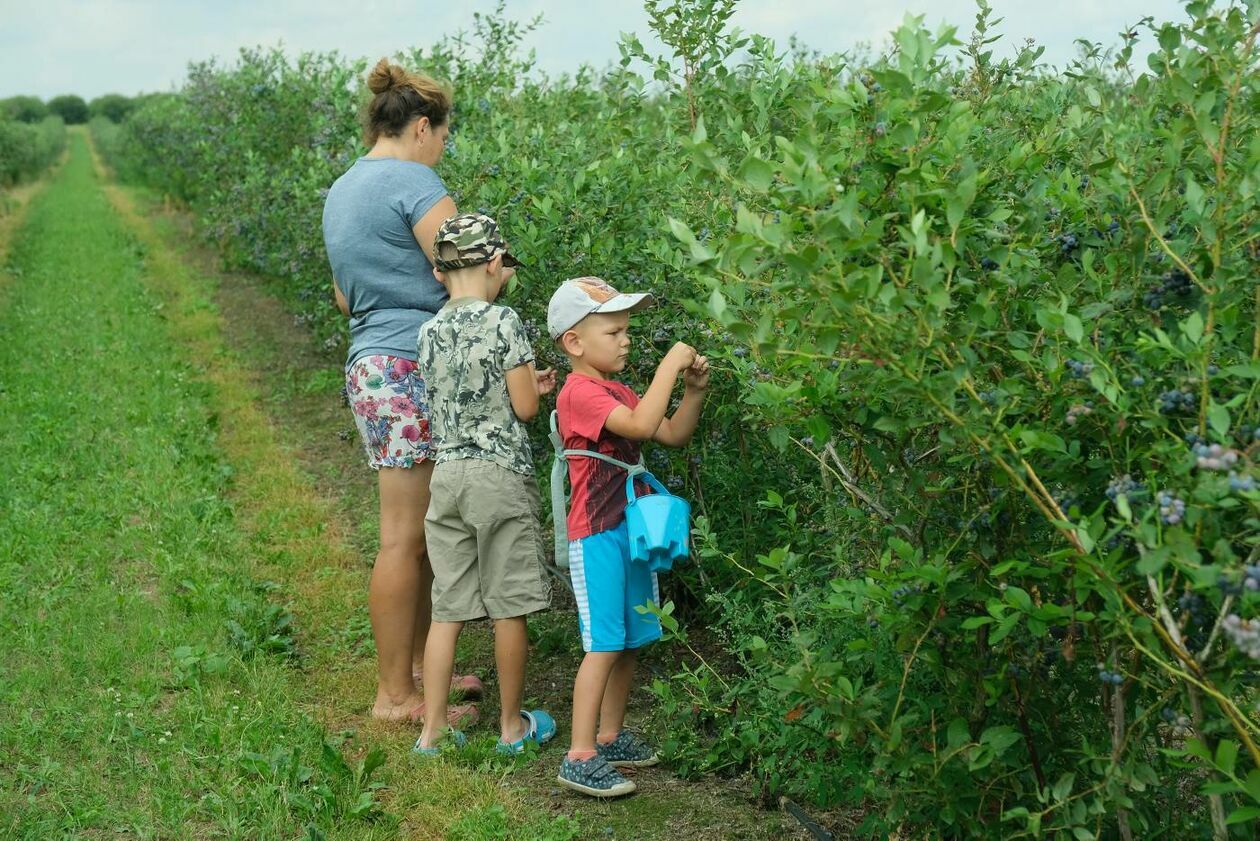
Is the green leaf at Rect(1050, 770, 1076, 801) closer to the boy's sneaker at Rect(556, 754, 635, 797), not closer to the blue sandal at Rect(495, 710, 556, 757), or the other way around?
the boy's sneaker at Rect(556, 754, 635, 797)

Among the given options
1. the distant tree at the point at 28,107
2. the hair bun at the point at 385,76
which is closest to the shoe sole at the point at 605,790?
the hair bun at the point at 385,76

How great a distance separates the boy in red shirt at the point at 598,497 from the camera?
351 cm

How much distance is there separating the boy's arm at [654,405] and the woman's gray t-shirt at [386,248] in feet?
3.13

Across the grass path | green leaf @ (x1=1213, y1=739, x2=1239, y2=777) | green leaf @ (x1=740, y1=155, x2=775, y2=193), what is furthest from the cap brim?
green leaf @ (x1=1213, y1=739, x2=1239, y2=777)

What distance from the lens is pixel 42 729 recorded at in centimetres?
425

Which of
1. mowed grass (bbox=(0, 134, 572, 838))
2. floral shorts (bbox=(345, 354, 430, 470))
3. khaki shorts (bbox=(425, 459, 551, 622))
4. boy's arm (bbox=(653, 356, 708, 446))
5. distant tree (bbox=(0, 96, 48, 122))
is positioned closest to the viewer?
boy's arm (bbox=(653, 356, 708, 446))

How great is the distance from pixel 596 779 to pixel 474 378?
1207mm

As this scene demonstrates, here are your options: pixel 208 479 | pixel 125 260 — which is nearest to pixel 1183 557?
pixel 208 479

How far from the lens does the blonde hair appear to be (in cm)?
403

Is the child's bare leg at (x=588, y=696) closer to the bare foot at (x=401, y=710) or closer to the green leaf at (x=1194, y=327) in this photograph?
the bare foot at (x=401, y=710)

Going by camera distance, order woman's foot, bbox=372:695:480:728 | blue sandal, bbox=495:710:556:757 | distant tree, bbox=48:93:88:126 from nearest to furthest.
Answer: blue sandal, bbox=495:710:556:757
woman's foot, bbox=372:695:480:728
distant tree, bbox=48:93:88:126

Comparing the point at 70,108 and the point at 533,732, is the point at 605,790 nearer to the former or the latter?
the point at 533,732

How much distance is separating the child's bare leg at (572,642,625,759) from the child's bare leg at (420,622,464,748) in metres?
0.53

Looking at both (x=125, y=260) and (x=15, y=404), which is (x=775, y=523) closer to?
(x=15, y=404)
